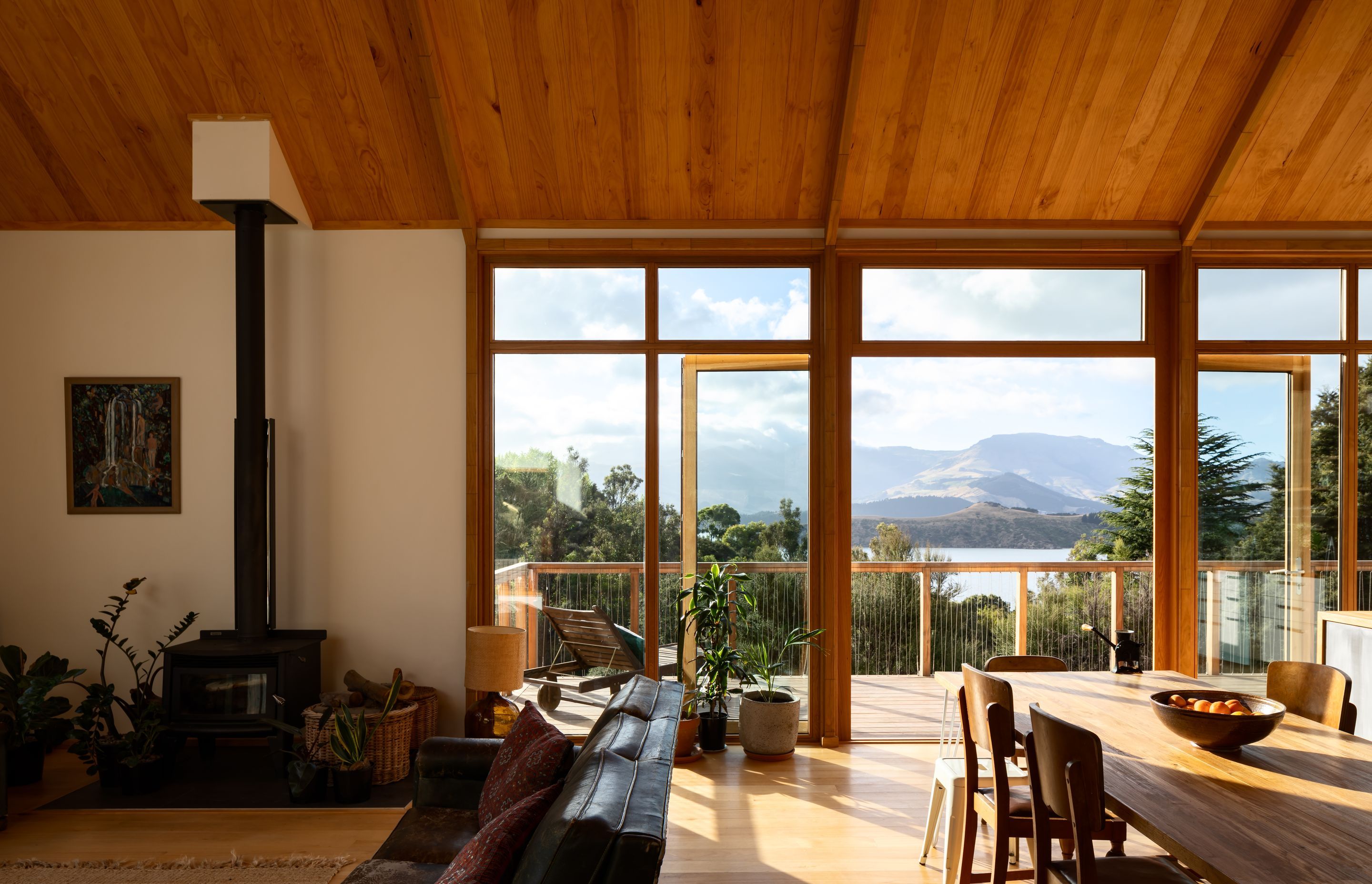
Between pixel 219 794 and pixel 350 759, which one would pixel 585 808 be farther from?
pixel 219 794

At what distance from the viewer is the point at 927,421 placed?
482 centimetres

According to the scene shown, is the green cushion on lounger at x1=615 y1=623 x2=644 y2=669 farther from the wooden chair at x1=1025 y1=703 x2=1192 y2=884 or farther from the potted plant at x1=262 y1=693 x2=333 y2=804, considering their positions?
the wooden chair at x1=1025 y1=703 x2=1192 y2=884

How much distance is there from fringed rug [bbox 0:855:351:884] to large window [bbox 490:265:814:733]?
5.81 feet

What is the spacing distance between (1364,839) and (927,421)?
10.5ft

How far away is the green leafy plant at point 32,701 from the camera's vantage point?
379 cm

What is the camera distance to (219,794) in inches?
152

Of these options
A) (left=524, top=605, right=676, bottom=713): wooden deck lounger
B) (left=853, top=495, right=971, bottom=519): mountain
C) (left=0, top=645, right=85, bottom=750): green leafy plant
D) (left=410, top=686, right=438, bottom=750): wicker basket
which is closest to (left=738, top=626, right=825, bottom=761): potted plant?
(left=524, top=605, right=676, bottom=713): wooden deck lounger

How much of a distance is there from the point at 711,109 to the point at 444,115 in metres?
1.31

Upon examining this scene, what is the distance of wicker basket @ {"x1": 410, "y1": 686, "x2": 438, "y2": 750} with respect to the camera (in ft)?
14.2

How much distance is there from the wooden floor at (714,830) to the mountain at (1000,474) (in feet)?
4.93

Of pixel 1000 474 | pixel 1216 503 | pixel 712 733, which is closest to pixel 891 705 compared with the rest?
pixel 712 733

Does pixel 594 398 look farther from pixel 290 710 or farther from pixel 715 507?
pixel 290 710

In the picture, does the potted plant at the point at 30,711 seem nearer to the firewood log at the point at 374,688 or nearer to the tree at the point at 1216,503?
the firewood log at the point at 374,688

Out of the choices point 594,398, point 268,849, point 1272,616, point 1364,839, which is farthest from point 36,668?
point 1272,616
